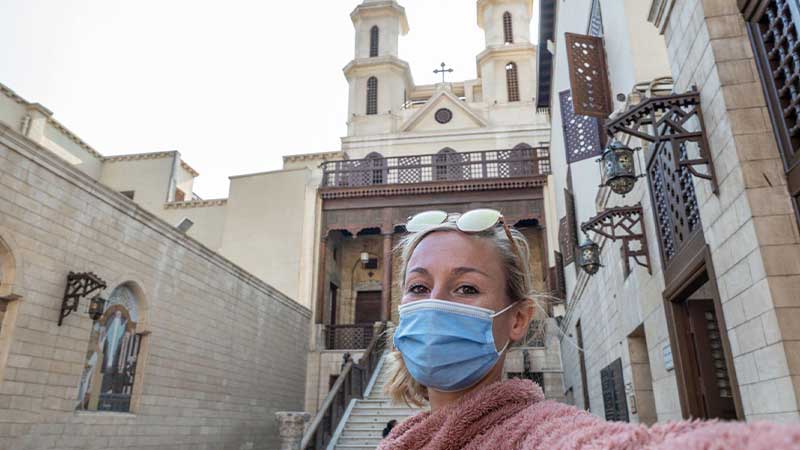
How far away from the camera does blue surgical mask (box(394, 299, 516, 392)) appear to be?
1502mm

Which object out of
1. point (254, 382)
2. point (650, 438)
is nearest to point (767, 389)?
point (650, 438)

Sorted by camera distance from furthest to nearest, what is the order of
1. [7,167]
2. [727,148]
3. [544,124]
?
[544,124] < [7,167] < [727,148]

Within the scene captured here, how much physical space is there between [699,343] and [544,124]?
18084 mm

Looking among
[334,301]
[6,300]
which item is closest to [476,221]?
[6,300]

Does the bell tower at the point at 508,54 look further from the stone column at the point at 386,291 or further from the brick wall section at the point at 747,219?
the brick wall section at the point at 747,219

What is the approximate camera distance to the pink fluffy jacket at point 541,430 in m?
0.55

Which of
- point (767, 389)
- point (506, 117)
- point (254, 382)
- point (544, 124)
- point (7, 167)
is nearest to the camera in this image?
point (767, 389)

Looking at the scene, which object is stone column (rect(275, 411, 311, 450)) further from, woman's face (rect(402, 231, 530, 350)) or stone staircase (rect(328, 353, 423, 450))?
woman's face (rect(402, 231, 530, 350))

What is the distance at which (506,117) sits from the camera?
23250 millimetres

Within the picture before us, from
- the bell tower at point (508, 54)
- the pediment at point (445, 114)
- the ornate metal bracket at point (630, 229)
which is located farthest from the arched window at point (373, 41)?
the ornate metal bracket at point (630, 229)

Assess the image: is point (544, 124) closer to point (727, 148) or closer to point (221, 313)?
point (221, 313)

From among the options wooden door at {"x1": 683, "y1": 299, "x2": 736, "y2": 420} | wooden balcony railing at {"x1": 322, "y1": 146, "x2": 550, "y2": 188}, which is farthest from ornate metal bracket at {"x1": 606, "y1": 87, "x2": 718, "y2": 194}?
wooden balcony railing at {"x1": 322, "y1": 146, "x2": 550, "y2": 188}

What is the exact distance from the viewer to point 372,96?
2531cm

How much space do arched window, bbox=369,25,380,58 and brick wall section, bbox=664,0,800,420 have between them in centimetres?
2366
